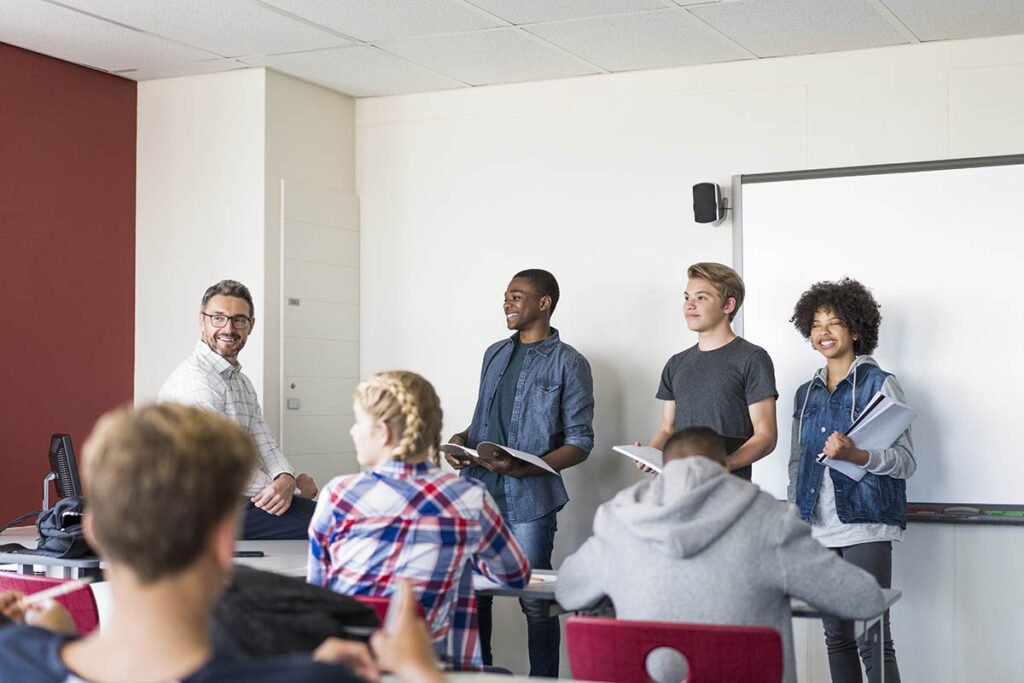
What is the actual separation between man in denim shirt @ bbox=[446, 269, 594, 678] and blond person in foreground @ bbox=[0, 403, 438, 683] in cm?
312

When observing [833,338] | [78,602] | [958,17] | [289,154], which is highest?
[958,17]

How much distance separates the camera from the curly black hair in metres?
4.18

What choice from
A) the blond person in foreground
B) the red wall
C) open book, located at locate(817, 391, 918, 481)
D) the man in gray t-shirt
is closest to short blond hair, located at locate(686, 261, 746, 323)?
the man in gray t-shirt

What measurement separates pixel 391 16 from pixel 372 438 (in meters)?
2.36

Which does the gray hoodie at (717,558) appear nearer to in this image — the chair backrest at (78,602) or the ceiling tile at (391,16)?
the chair backrest at (78,602)

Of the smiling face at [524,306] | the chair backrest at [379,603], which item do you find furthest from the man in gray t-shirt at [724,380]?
the chair backrest at [379,603]

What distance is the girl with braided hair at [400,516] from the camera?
267 cm

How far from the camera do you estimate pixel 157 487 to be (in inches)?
48.9

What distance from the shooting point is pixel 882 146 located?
4.83 m

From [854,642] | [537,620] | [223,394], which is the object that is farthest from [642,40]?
[854,642]

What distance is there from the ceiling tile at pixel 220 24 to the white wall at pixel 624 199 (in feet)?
3.22

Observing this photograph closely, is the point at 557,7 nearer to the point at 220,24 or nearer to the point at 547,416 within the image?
the point at 220,24

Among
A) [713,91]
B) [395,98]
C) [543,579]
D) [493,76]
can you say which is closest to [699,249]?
[713,91]

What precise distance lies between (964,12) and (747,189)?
1.09 m
